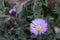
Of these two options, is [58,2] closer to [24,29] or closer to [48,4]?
[48,4]

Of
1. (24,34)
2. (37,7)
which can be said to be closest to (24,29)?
(24,34)

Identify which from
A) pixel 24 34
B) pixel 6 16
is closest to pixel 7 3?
pixel 6 16

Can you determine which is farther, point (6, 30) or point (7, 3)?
point (7, 3)

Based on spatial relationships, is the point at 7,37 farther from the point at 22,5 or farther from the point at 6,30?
the point at 22,5

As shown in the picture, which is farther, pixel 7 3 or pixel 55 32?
pixel 7 3

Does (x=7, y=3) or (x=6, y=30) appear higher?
(x=7, y=3)

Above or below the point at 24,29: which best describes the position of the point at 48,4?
above
